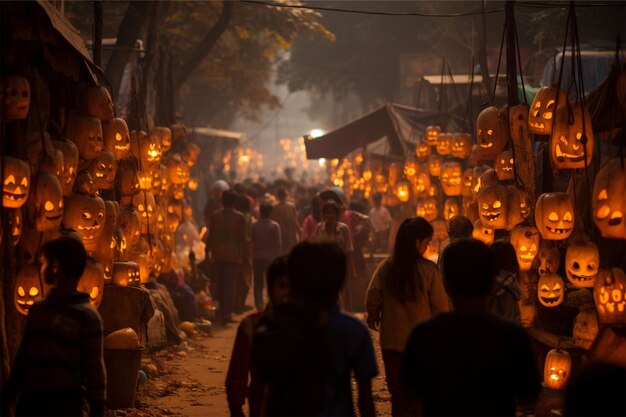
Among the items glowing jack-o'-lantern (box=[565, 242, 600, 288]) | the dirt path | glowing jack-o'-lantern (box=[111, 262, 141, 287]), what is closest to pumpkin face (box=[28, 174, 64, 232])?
the dirt path

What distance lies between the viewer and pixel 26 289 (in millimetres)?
7504

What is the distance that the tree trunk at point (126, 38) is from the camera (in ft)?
52.7

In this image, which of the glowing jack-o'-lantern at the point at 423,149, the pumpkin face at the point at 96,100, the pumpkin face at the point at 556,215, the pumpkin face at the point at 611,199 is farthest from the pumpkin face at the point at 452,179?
the pumpkin face at the point at 611,199

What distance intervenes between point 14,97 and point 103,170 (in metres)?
2.49

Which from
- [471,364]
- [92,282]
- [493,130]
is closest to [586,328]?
[493,130]

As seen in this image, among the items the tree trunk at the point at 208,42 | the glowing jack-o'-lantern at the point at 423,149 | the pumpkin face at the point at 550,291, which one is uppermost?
Result: the tree trunk at the point at 208,42

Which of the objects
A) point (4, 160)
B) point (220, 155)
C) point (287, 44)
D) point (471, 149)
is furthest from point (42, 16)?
point (220, 155)

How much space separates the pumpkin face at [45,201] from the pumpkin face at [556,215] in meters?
4.08

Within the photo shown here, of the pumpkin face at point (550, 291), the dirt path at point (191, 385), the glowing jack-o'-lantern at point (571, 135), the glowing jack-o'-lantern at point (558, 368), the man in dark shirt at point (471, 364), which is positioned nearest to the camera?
the man in dark shirt at point (471, 364)

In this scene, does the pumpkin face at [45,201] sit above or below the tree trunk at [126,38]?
below

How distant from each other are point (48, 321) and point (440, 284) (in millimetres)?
2830

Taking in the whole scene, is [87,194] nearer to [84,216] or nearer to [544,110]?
[84,216]

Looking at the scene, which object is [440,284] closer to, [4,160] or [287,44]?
[4,160]

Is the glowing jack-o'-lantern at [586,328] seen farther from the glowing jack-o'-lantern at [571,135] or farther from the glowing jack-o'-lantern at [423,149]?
the glowing jack-o'-lantern at [423,149]
